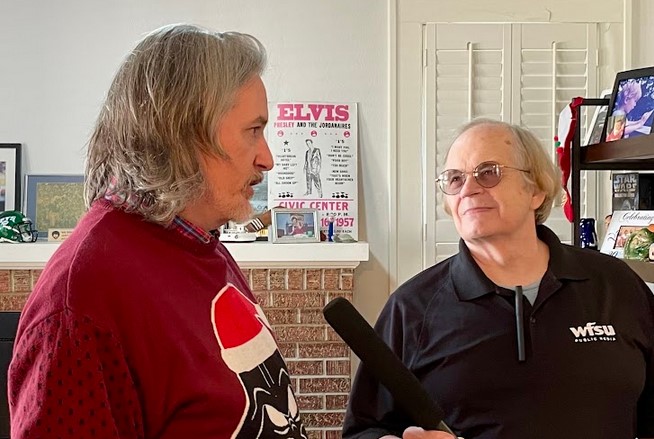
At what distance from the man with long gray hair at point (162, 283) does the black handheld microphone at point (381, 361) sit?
0.11m

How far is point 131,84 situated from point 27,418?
403 mm

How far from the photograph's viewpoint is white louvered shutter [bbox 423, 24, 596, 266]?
3.23 metres

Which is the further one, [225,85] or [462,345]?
[462,345]

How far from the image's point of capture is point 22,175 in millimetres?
3246

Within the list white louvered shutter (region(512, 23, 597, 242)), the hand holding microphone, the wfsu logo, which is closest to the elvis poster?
white louvered shutter (region(512, 23, 597, 242))

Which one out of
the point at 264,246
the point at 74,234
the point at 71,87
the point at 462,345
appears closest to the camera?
the point at 74,234

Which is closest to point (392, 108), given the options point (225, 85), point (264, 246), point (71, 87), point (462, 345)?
point (264, 246)

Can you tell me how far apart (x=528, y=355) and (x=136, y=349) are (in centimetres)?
87

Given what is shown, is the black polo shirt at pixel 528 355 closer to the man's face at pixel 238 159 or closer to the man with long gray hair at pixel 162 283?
the man with long gray hair at pixel 162 283

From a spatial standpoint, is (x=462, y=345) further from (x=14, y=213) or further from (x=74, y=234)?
(x=14, y=213)

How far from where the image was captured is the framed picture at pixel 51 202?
3209 millimetres

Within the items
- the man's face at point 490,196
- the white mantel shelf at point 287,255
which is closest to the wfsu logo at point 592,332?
the man's face at point 490,196

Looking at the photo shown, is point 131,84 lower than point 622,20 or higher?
lower

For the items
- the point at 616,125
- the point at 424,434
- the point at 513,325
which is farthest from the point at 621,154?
the point at 424,434
